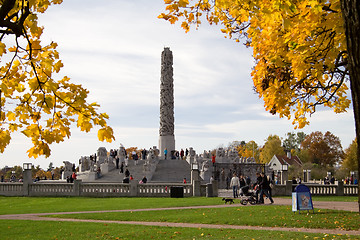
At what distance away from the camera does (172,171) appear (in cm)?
5688

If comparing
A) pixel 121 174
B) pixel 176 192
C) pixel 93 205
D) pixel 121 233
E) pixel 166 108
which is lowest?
pixel 93 205

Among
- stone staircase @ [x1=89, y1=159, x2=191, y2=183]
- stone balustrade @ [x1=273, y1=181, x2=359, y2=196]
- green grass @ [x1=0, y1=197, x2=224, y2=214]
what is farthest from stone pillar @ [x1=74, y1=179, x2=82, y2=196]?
stone balustrade @ [x1=273, y1=181, x2=359, y2=196]

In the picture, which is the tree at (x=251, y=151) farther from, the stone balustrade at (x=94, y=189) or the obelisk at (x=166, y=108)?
the stone balustrade at (x=94, y=189)

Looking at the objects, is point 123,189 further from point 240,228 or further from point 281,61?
point 281,61

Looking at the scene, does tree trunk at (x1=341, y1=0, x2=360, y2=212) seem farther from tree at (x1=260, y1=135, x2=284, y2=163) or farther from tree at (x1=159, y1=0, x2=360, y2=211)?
tree at (x1=260, y1=135, x2=284, y2=163)

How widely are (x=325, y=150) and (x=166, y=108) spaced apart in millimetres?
53748

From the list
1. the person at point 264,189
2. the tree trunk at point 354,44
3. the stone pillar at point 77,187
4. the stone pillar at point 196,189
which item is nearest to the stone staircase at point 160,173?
the stone pillar at point 77,187

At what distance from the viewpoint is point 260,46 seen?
41.1ft

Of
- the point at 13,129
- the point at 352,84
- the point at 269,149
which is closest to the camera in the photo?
the point at 352,84

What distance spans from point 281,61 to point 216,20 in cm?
200

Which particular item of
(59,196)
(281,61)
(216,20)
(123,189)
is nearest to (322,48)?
(281,61)

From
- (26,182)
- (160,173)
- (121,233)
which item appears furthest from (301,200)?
(160,173)

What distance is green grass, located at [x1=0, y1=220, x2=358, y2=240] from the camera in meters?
14.3

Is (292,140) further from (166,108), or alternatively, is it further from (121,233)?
Answer: (121,233)
